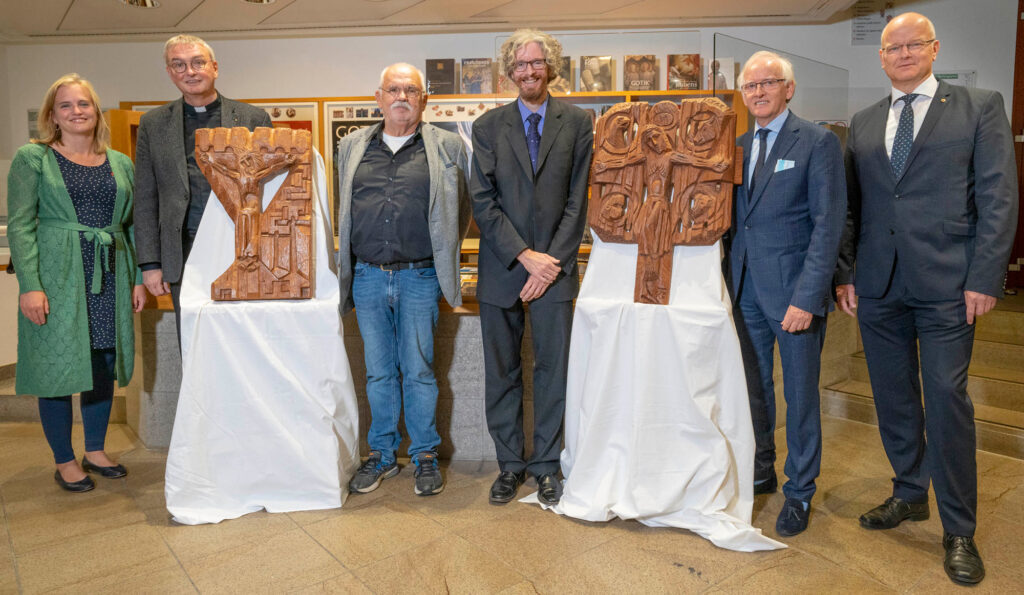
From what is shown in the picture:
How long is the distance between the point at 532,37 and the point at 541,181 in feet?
1.63

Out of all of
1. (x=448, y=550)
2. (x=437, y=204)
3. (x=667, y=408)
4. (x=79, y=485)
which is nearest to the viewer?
(x=448, y=550)

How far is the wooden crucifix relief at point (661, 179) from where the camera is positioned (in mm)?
2252

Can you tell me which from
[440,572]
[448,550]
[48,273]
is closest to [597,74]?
[48,273]

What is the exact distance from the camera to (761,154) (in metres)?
2.33

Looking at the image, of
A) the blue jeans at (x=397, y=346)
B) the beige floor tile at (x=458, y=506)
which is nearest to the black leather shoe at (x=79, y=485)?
the blue jeans at (x=397, y=346)

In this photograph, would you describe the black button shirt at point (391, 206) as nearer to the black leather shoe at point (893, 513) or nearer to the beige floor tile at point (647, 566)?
the beige floor tile at point (647, 566)

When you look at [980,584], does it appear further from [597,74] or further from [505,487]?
[597,74]

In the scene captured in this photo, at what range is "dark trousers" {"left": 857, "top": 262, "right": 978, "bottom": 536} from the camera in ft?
6.93

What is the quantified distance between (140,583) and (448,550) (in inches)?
36.3

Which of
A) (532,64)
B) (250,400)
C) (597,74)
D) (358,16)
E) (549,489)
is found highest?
(358,16)

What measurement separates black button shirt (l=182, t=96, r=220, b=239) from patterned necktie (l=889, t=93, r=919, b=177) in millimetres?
2498

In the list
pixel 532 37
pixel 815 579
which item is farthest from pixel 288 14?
pixel 815 579

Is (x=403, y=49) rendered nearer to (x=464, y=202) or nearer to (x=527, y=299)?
(x=464, y=202)

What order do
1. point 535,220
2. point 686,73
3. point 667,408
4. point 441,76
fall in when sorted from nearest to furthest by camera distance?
1. point 667,408
2. point 535,220
3. point 686,73
4. point 441,76
